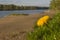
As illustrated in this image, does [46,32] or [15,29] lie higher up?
[46,32]

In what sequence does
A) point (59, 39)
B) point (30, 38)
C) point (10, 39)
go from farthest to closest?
point (10, 39), point (30, 38), point (59, 39)

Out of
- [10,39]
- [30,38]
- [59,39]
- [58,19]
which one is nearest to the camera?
[59,39]

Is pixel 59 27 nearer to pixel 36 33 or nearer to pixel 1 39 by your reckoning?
pixel 36 33

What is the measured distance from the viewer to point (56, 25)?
6457mm

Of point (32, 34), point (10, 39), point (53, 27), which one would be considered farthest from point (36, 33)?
point (10, 39)

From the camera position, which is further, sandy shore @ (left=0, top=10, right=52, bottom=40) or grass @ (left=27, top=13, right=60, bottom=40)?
sandy shore @ (left=0, top=10, right=52, bottom=40)

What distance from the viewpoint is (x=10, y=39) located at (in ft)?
38.3

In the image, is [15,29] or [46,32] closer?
[46,32]

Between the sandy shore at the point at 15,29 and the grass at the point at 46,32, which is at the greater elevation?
the grass at the point at 46,32

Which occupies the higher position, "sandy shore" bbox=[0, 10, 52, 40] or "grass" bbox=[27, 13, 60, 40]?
"grass" bbox=[27, 13, 60, 40]

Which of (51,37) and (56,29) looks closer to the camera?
(51,37)

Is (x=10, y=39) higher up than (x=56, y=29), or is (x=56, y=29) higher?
(x=56, y=29)

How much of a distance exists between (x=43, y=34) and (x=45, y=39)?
55cm

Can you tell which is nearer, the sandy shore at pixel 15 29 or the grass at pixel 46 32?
the grass at pixel 46 32
